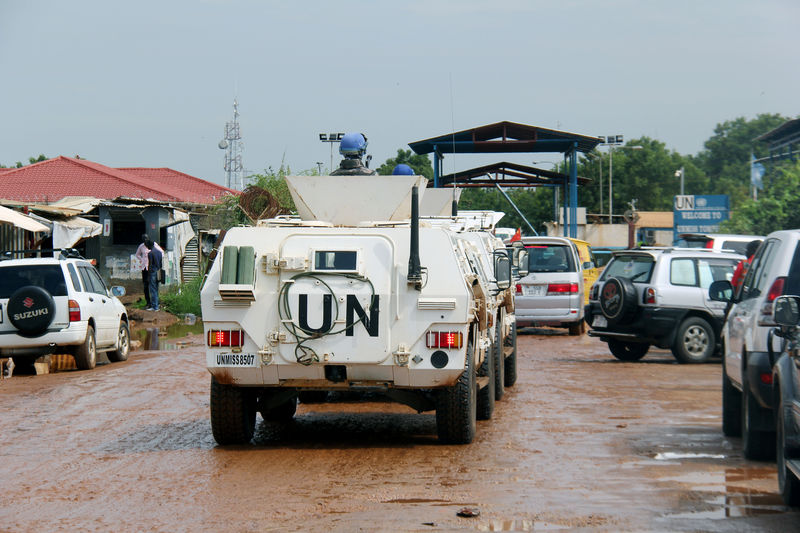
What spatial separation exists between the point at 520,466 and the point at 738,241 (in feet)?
49.7

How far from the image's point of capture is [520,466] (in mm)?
8125

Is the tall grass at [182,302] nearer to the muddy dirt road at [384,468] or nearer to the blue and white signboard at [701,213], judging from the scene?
the muddy dirt road at [384,468]

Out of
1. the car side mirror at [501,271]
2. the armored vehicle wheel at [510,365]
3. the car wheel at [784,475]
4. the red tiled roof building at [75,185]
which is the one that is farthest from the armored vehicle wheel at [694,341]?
the red tiled roof building at [75,185]

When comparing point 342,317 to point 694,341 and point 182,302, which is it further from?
point 182,302

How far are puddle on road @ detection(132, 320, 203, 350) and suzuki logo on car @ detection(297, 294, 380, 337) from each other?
11994mm

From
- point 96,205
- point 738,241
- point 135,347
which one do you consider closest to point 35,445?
point 135,347

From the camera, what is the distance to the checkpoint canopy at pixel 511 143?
1449 inches

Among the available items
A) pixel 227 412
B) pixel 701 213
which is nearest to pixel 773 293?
pixel 227 412

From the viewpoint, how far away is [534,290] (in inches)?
835

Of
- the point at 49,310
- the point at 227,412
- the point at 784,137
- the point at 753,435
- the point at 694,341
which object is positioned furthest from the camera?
the point at 784,137

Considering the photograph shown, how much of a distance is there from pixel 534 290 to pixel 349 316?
12892mm

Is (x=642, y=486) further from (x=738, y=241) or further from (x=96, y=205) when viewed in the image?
(x=96, y=205)

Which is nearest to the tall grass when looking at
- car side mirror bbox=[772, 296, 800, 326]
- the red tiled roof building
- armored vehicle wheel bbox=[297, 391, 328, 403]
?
the red tiled roof building

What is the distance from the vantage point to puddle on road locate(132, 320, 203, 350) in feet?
67.7
